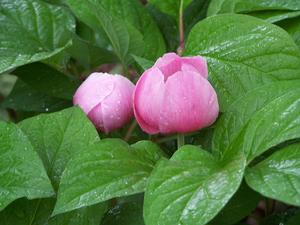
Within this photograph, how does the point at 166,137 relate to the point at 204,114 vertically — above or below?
below

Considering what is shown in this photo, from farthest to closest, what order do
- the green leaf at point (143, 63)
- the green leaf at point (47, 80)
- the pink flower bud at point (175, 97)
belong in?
the green leaf at point (47, 80) < the green leaf at point (143, 63) < the pink flower bud at point (175, 97)

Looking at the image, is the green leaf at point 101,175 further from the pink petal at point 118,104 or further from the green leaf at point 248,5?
the green leaf at point 248,5

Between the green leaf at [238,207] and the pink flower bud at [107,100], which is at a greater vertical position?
the pink flower bud at [107,100]

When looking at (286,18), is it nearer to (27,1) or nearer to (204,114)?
(204,114)

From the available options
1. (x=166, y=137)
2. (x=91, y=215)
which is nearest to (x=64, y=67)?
(x=166, y=137)

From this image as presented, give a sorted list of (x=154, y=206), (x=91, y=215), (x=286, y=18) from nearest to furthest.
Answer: (x=154, y=206) → (x=91, y=215) → (x=286, y=18)

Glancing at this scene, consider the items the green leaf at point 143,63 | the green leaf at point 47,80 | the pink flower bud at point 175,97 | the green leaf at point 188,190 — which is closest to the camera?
the green leaf at point 188,190

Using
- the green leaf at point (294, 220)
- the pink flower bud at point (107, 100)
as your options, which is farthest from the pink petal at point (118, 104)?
the green leaf at point (294, 220)

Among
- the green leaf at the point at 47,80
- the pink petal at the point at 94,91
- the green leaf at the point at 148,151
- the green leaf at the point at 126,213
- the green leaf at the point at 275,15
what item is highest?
the green leaf at the point at 275,15

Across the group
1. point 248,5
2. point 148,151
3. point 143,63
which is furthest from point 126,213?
point 248,5
